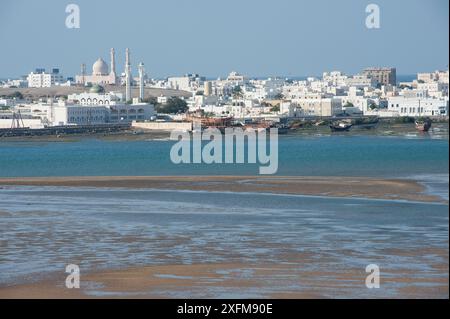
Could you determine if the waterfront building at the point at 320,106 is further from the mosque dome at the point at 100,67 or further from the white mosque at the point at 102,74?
the mosque dome at the point at 100,67

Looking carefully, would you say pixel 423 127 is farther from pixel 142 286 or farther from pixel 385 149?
pixel 142 286

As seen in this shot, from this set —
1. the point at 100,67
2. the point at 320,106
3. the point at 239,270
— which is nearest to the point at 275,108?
the point at 320,106

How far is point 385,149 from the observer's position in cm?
3112

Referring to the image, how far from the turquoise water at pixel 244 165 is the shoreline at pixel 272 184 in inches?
51.3

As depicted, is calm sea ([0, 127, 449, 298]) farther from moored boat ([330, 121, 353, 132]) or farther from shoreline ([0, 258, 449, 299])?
moored boat ([330, 121, 353, 132])

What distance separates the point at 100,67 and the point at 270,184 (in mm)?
73221

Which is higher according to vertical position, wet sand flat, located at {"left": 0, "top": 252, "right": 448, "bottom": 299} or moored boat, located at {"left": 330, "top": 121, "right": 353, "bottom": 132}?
wet sand flat, located at {"left": 0, "top": 252, "right": 448, "bottom": 299}

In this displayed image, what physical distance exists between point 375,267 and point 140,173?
12790 mm

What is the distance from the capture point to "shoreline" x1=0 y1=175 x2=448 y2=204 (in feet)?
57.5

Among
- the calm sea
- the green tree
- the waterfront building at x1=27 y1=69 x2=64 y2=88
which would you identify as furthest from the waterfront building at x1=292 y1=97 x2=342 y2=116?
the waterfront building at x1=27 y1=69 x2=64 y2=88

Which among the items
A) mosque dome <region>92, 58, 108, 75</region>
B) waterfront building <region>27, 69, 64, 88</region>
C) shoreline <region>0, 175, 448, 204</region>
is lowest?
shoreline <region>0, 175, 448, 204</region>

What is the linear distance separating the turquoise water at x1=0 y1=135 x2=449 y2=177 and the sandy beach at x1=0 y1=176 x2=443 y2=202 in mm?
1364

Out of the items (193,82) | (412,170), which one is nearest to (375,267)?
(412,170)

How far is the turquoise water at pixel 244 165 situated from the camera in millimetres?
23266
